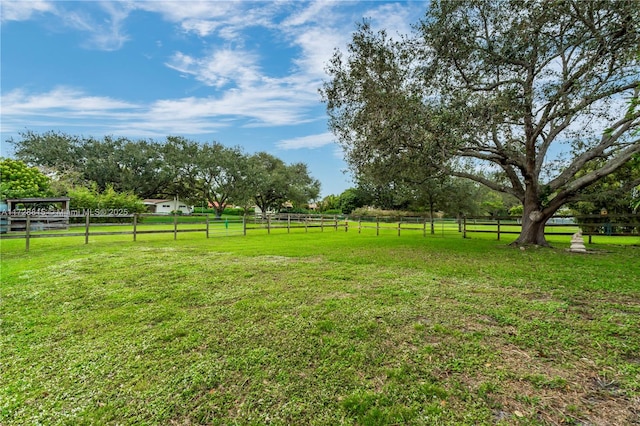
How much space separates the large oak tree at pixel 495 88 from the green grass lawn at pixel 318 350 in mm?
4295

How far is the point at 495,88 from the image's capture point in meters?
8.58

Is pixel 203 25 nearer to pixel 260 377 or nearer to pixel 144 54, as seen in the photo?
pixel 144 54

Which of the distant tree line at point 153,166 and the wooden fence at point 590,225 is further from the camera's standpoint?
the distant tree line at point 153,166

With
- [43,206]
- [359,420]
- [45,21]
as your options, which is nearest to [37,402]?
[359,420]

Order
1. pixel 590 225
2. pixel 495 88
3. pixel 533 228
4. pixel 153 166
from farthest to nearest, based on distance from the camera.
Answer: pixel 153 166 < pixel 590 225 < pixel 533 228 < pixel 495 88

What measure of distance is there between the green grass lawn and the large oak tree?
430 centimetres

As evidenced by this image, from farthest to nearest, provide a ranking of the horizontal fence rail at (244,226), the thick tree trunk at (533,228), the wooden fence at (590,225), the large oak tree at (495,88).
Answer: the wooden fence at (590,225) < the horizontal fence rail at (244,226) < the thick tree trunk at (533,228) < the large oak tree at (495,88)

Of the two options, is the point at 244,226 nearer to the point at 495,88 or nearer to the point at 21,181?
the point at 495,88

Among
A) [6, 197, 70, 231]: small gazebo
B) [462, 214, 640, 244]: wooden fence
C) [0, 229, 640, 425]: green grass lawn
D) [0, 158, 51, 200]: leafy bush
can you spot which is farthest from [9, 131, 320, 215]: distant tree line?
[0, 229, 640, 425]: green grass lawn

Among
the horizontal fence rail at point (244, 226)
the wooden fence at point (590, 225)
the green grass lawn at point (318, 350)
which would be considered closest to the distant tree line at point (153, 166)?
the horizontal fence rail at point (244, 226)

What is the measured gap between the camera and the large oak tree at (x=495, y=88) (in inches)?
275

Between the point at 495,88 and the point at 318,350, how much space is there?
932 cm

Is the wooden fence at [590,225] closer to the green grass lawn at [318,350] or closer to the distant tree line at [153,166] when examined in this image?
the green grass lawn at [318,350]

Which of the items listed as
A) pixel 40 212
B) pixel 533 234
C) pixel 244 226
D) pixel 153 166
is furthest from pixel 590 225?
pixel 153 166
